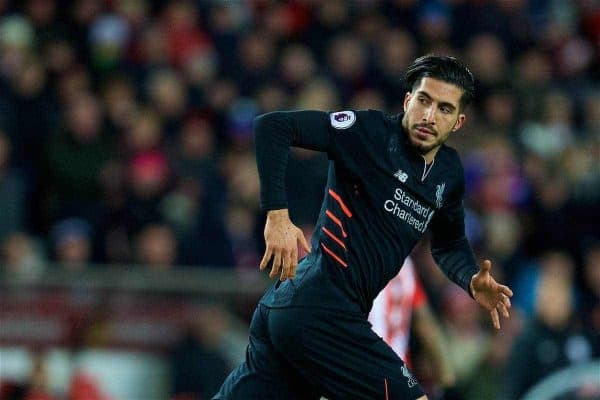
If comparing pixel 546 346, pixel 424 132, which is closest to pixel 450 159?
pixel 424 132

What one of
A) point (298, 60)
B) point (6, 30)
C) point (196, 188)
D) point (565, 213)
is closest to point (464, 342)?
point (565, 213)

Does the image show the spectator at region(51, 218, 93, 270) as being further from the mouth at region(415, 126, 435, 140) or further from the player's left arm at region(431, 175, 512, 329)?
the mouth at region(415, 126, 435, 140)

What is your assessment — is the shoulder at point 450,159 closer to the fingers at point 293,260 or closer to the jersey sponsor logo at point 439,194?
the jersey sponsor logo at point 439,194

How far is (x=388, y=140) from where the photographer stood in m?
4.62

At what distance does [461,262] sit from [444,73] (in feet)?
2.82

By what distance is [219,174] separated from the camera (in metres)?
9.94

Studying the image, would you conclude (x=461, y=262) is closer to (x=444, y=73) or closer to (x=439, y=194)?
(x=439, y=194)

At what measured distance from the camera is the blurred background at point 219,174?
8.32 meters

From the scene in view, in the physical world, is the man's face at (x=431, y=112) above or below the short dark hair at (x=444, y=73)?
below

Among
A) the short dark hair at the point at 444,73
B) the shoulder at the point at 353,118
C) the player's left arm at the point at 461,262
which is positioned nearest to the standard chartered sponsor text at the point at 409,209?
the player's left arm at the point at 461,262

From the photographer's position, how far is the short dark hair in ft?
15.1

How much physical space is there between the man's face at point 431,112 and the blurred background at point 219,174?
7.65 feet

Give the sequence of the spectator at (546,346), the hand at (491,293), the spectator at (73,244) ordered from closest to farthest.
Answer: the hand at (491,293) → the spectator at (546,346) → the spectator at (73,244)

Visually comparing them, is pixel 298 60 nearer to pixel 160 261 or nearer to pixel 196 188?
pixel 196 188
